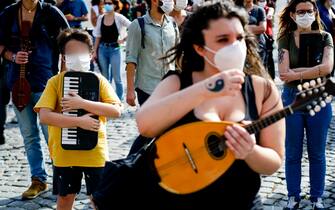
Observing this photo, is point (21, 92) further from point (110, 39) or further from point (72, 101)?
point (110, 39)

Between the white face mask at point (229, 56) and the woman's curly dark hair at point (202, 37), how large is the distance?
11 centimetres

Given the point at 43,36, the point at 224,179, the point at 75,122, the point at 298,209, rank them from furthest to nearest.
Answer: the point at 43,36
the point at 298,209
the point at 75,122
the point at 224,179

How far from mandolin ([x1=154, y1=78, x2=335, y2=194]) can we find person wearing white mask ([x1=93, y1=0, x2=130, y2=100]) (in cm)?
721

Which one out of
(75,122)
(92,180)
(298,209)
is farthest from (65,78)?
(298,209)

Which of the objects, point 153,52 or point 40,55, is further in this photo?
point 40,55

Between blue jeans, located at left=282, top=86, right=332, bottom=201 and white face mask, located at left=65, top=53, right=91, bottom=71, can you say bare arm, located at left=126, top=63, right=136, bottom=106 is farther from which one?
blue jeans, located at left=282, top=86, right=332, bottom=201

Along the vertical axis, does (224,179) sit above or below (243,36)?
below

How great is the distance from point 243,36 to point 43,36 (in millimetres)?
3483

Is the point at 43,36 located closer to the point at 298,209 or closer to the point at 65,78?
the point at 65,78

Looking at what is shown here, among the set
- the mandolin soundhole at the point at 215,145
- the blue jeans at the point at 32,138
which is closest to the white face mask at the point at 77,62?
the blue jeans at the point at 32,138

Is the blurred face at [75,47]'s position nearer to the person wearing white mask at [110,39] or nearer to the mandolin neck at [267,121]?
the mandolin neck at [267,121]

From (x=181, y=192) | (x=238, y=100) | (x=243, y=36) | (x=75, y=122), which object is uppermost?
(x=243, y=36)

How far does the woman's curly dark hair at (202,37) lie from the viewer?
2576 mm

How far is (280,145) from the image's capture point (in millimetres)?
2576
